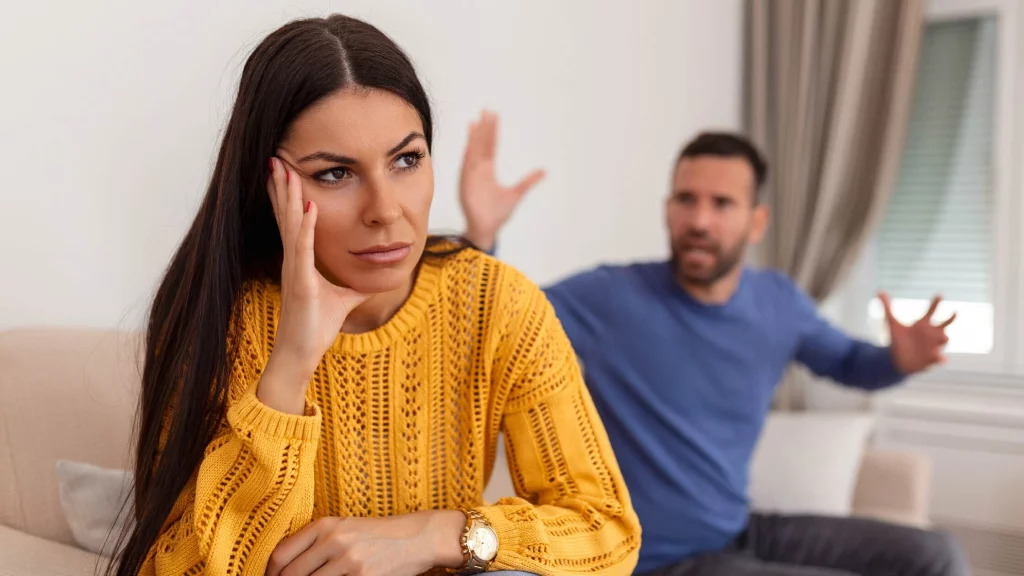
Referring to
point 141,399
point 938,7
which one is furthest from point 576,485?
point 938,7

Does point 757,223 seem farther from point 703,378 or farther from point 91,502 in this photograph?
point 91,502

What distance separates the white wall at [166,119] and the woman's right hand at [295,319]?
0.55 m

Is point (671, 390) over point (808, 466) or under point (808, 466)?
over

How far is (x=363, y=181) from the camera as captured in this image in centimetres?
106

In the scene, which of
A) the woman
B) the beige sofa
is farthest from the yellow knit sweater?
the beige sofa

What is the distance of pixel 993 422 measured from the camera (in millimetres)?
3117

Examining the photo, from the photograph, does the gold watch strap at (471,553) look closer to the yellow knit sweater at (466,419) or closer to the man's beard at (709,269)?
the yellow knit sweater at (466,419)

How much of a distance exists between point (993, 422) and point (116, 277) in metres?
2.86

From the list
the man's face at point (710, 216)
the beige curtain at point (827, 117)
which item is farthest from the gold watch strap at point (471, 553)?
the beige curtain at point (827, 117)

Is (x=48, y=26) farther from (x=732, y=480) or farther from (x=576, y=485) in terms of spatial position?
(x=732, y=480)

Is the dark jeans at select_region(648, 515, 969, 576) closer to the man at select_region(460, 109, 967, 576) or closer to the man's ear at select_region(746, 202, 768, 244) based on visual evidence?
the man at select_region(460, 109, 967, 576)

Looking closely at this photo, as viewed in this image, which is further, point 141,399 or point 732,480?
point 732,480

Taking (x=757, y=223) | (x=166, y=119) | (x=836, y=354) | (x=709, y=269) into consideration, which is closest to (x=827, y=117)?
(x=757, y=223)

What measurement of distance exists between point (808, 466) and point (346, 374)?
1.71 meters
